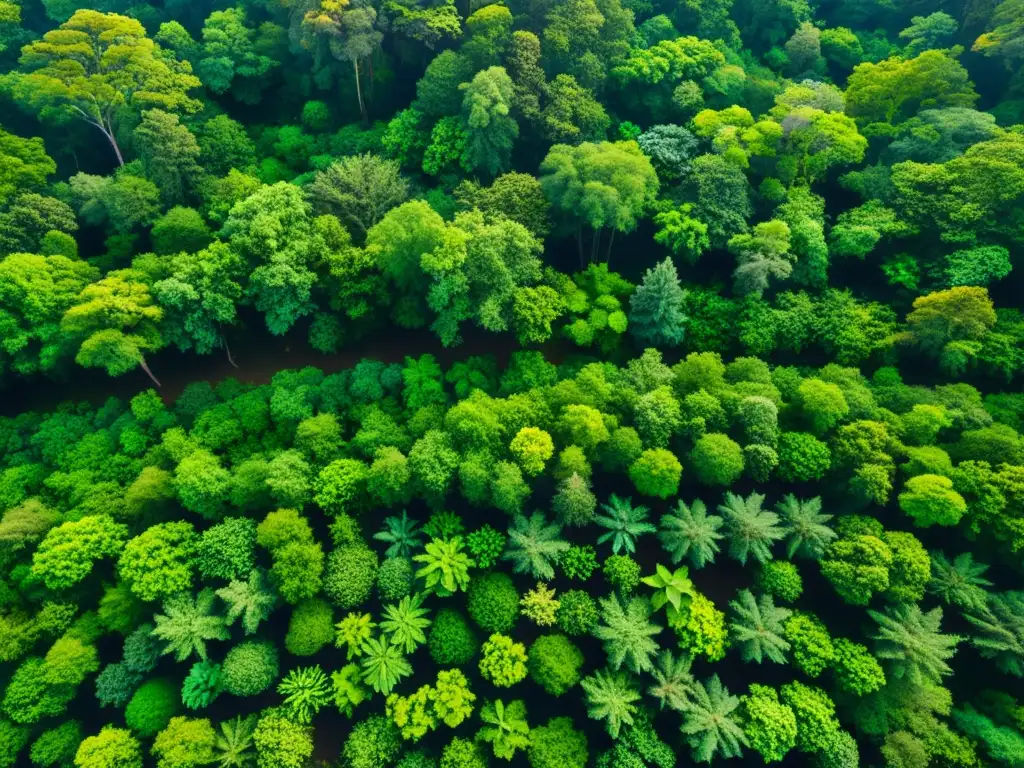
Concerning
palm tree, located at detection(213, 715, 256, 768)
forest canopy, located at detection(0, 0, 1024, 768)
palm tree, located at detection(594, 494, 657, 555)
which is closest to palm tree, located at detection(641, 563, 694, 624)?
forest canopy, located at detection(0, 0, 1024, 768)

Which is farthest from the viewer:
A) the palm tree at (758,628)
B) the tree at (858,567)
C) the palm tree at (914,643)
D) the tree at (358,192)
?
the tree at (358,192)

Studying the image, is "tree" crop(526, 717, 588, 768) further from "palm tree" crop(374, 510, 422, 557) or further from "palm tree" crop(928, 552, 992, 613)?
"palm tree" crop(928, 552, 992, 613)

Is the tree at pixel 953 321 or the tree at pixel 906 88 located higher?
the tree at pixel 906 88

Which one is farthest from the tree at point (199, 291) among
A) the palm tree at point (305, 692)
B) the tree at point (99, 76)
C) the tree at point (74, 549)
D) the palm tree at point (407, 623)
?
the palm tree at point (305, 692)

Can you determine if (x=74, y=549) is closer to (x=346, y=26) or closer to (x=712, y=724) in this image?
(x=712, y=724)

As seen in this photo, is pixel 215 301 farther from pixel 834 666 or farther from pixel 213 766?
pixel 834 666

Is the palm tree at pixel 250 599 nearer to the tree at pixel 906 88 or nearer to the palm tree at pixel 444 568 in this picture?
the palm tree at pixel 444 568
